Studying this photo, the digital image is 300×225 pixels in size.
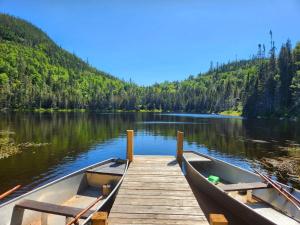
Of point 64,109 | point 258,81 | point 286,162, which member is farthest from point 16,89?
point 286,162

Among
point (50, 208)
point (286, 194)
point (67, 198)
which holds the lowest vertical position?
point (67, 198)

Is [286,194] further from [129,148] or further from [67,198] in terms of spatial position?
[67,198]

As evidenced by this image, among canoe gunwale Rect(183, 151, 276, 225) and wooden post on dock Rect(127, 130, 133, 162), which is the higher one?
wooden post on dock Rect(127, 130, 133, 162)

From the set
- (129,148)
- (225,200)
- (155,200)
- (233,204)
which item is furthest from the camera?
(129,148)

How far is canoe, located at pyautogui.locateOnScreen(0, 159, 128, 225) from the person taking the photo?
1042 centimetres

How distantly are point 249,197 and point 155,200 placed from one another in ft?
19.7

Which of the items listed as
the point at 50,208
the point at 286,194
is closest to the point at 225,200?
the point at 286,194

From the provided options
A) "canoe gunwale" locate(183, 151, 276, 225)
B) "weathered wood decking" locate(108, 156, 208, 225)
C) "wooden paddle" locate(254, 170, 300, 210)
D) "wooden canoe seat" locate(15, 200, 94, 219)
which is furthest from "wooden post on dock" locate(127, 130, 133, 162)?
"wooden paddle" locate(254, 170, 300, 210)

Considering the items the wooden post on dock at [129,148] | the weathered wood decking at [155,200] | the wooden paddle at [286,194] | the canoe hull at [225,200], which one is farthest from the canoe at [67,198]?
the wooden paddle at [286,194]

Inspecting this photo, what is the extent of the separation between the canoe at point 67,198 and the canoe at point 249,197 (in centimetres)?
472

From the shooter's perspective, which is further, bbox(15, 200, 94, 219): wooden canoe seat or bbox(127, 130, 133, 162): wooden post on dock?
bbox(127, 130, 133, 162): wooden post on dock

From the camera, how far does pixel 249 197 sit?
48.1 ft

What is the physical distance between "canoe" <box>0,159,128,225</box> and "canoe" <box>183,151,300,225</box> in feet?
15.5

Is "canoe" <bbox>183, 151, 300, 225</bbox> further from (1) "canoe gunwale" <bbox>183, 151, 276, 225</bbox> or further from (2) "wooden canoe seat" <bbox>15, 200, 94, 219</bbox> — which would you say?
(2) "wooden canoe seat" <bbox>15, 200, 94, 219</bbox>
